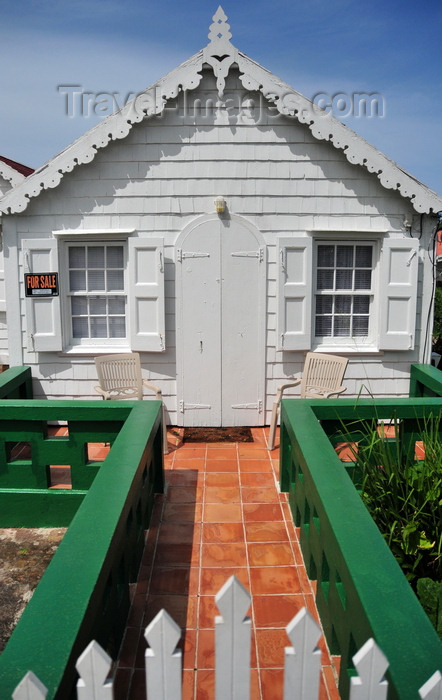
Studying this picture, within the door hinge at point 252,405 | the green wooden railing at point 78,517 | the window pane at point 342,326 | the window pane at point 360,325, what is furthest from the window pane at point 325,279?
the green wooden railing at point 78,517

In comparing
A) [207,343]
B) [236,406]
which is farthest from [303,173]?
[236,406]

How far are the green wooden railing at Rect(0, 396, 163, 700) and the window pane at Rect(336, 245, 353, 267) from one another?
10.2 feet

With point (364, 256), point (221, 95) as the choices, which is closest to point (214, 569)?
point (364, 256)

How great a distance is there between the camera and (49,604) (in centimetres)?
166

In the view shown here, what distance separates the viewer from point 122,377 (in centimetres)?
568

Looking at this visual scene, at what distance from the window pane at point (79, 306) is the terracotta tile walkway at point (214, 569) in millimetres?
2133

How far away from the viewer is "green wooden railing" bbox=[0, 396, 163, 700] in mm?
1493

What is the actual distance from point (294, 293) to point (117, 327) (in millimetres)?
2071

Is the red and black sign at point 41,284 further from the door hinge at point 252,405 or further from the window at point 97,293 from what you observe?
the door hinge at point 252,405

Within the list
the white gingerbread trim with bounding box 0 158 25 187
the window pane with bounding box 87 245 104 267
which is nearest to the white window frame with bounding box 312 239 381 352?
the window pane with bounding box 87 245 104 267

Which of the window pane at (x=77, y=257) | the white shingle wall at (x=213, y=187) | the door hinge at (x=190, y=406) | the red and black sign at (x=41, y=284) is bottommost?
the door hinge at (x=190, y=406)

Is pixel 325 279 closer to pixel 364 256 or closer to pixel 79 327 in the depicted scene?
pixel 364 256

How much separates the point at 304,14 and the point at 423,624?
6.74 meters

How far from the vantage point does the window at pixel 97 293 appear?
587 cm
